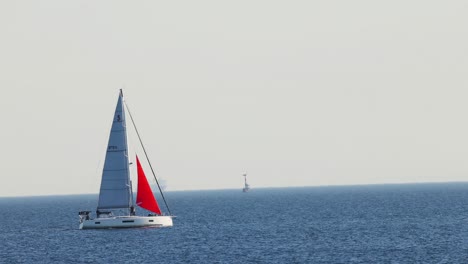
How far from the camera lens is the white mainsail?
97750 millimetres

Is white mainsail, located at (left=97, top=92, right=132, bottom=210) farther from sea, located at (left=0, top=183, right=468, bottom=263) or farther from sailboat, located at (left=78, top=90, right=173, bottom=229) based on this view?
sea, located at (left=0, top=183, right=468, bottom=263)

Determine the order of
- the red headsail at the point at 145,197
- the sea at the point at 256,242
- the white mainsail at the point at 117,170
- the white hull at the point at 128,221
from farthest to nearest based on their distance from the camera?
the red headsail at the point at 145,197 < the white hull at the point at 128,221 < the white mainsail at the point at 117,170 < the sea at the point at 256,242

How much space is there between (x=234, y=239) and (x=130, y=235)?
35.9 feet

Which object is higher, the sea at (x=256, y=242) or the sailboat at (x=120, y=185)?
the sailboat at (x=120, y=185)

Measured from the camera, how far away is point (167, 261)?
72500mm

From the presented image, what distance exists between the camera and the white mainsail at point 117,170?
97750mm

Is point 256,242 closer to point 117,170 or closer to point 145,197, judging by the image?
point 145,197

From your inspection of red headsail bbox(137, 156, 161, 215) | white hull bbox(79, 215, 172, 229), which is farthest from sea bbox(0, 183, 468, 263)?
red headsail bbox(137, 156, 161, 215)

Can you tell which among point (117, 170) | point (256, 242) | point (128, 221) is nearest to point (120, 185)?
point (117, 170)

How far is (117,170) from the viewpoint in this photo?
9838 centimetres

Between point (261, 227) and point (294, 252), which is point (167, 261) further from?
point (261, 227)

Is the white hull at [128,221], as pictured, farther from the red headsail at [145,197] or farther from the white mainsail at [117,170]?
the white mainsail at [117,170]

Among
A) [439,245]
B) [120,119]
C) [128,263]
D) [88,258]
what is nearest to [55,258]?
[88,258]

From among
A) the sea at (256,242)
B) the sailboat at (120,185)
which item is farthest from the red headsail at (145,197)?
the sea at (256,242)
